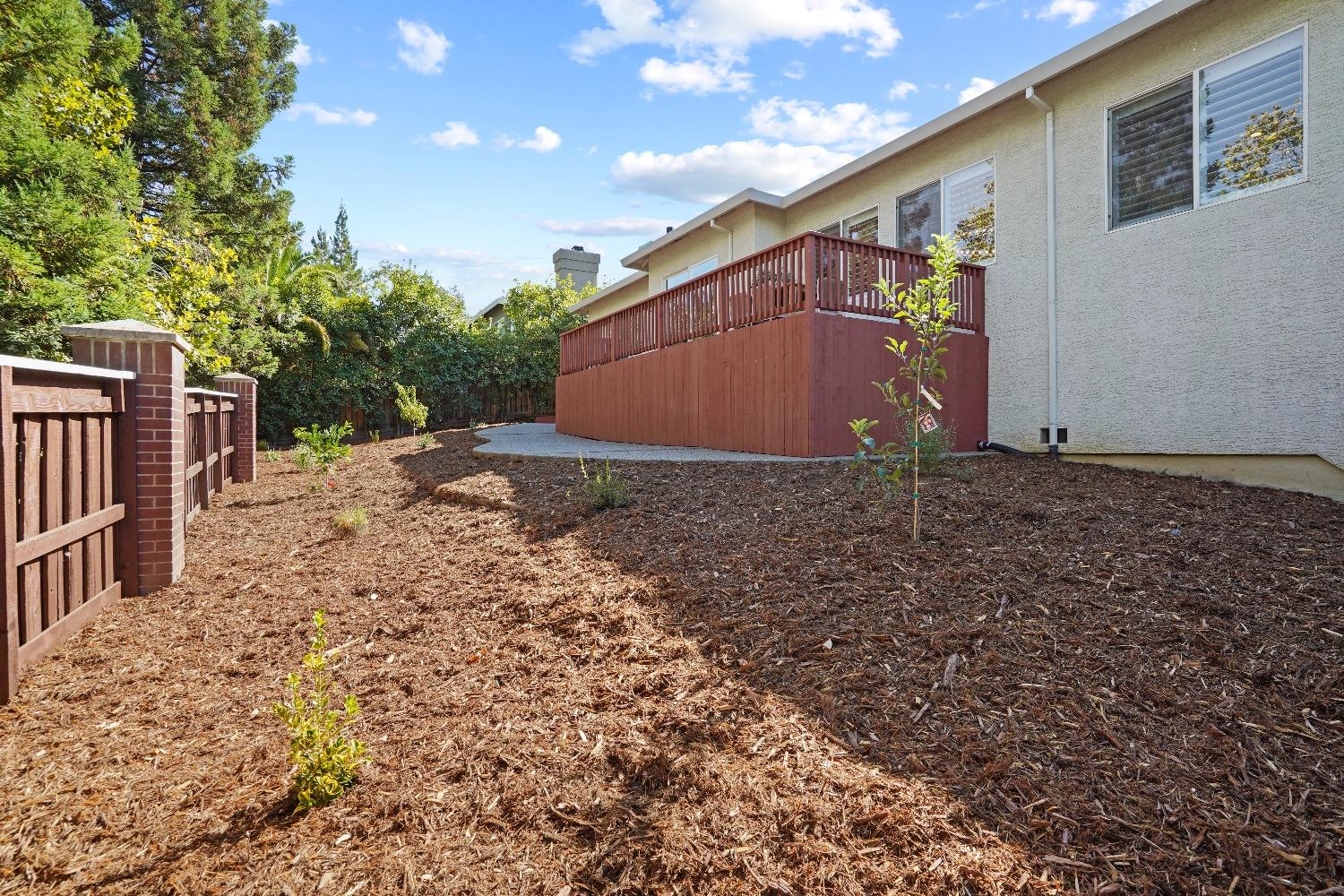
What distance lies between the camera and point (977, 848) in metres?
1.73

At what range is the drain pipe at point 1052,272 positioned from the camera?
6871 mm

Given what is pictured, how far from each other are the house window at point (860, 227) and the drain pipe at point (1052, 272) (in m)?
2.45

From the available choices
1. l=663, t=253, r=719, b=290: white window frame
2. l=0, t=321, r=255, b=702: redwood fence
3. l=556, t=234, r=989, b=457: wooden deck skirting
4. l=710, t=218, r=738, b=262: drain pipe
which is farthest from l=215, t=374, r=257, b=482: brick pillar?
l=710, t=218, r=738, b=262: drain pipe

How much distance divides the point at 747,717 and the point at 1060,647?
134cm

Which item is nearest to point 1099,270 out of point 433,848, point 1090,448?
point 1090,448

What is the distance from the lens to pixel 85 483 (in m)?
3.31

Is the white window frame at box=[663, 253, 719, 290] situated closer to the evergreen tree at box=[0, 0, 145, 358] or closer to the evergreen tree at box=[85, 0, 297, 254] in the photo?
the evergreen tree at box=[0, 0, 145, 358]

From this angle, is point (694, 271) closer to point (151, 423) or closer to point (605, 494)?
point (605, 494)

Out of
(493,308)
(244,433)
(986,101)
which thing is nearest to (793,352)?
(986,101)

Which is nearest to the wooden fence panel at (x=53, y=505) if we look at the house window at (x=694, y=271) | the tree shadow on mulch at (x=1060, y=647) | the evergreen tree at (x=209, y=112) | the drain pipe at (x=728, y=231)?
the tree shadow on mulch at (x=1060, y=647)

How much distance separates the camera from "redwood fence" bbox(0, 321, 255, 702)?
8.68 ft

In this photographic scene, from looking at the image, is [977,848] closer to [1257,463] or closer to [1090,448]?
[1257,463]

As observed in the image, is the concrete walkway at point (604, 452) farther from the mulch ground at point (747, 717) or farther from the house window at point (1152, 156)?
the house window at point (1152, 156)

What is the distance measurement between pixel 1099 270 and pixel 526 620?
6.49 m
